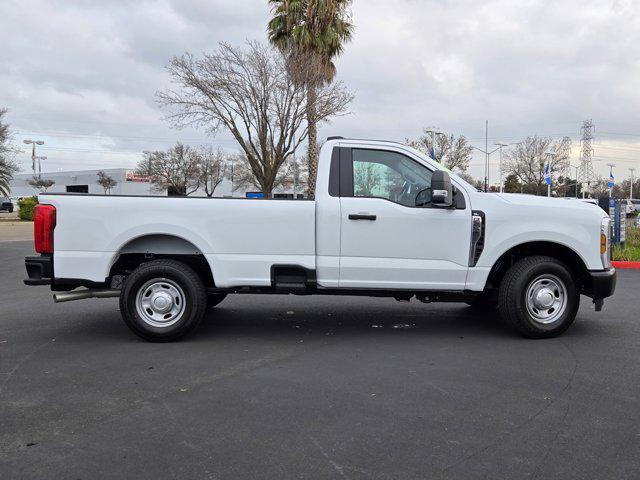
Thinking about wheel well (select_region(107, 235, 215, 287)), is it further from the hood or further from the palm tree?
the palm tree

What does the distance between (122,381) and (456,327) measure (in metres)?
3.85

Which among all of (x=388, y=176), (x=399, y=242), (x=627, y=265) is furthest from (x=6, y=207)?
(x=399, y=242)

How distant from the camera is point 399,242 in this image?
19.4 ft

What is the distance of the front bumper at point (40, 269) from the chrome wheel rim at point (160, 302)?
37.1 inches

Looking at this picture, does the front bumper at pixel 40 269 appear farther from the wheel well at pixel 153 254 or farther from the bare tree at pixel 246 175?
the bare tree at pixel 246 175

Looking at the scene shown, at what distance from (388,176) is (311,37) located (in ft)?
73.7

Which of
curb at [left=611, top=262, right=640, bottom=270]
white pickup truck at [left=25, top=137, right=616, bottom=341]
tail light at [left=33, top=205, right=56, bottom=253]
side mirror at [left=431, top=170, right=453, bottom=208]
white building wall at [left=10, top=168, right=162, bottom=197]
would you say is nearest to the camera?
side mirror at [left=431, top=170, right=453, bottom=208]

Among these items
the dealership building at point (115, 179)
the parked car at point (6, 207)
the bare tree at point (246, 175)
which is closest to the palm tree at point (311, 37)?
the bare tree at point (246, 175)

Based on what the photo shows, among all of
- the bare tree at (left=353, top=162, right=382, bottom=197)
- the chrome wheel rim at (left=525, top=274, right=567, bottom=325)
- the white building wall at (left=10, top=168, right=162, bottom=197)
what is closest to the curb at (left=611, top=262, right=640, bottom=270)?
the chrome wheel rim at (left=525, top=274, right=567, bottom=325)

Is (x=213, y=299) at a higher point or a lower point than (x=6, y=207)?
lower

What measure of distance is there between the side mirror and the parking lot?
1494 millimetres

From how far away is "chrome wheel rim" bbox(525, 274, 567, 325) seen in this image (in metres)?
6.04

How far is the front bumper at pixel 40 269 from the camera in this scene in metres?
5.83

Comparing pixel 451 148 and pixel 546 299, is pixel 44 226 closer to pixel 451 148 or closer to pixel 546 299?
pixel 546 299
